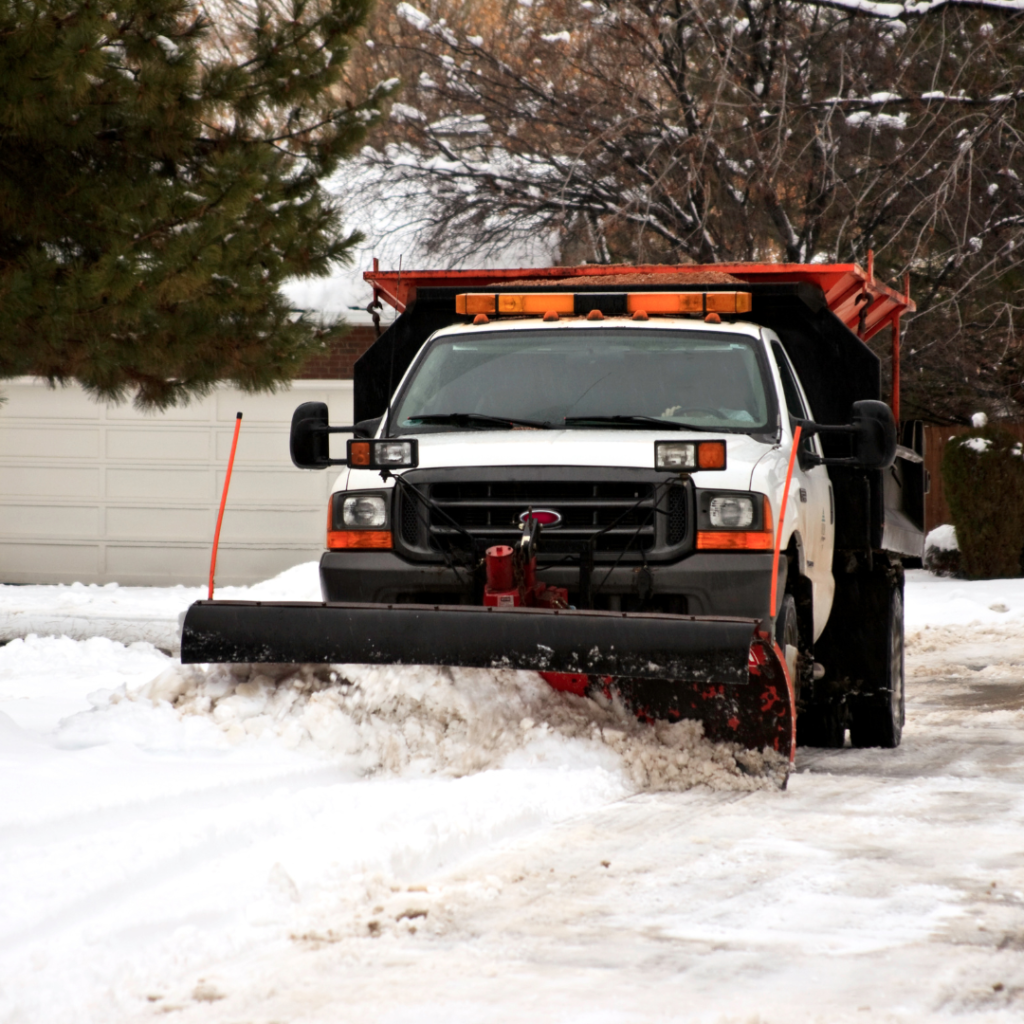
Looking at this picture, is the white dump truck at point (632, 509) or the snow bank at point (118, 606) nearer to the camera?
the white dump truck at point (632, 509)

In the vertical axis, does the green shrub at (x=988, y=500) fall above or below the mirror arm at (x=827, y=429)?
below

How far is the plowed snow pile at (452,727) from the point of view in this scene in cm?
539

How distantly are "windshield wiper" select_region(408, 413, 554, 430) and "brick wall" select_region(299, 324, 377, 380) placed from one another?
995 centimetres

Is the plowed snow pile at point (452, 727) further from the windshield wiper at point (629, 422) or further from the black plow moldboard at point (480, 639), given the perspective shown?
the windshield wiper at point (629, 422)

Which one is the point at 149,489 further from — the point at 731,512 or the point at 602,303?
the point at 731,512

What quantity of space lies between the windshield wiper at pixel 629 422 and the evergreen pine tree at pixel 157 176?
11.8ft

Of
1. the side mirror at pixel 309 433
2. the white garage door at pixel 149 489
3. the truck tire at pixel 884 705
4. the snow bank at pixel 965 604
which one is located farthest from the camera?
the white garage door at pixel 149 489

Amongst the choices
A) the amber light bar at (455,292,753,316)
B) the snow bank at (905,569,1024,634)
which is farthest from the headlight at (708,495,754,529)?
the snow bank at (905,569,1024,634)

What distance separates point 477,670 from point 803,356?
2781 mm

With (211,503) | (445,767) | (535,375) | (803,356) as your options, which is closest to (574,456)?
(535,375)

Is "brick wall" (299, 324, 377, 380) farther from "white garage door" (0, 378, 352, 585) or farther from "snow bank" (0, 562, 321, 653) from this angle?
"snow bank" (0, 562, 321, 653)

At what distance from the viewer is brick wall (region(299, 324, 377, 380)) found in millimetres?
16172

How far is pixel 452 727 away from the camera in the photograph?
5457 millimetres

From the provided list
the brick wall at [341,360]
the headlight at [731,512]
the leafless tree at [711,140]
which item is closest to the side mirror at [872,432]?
the headlight at [731,512]
